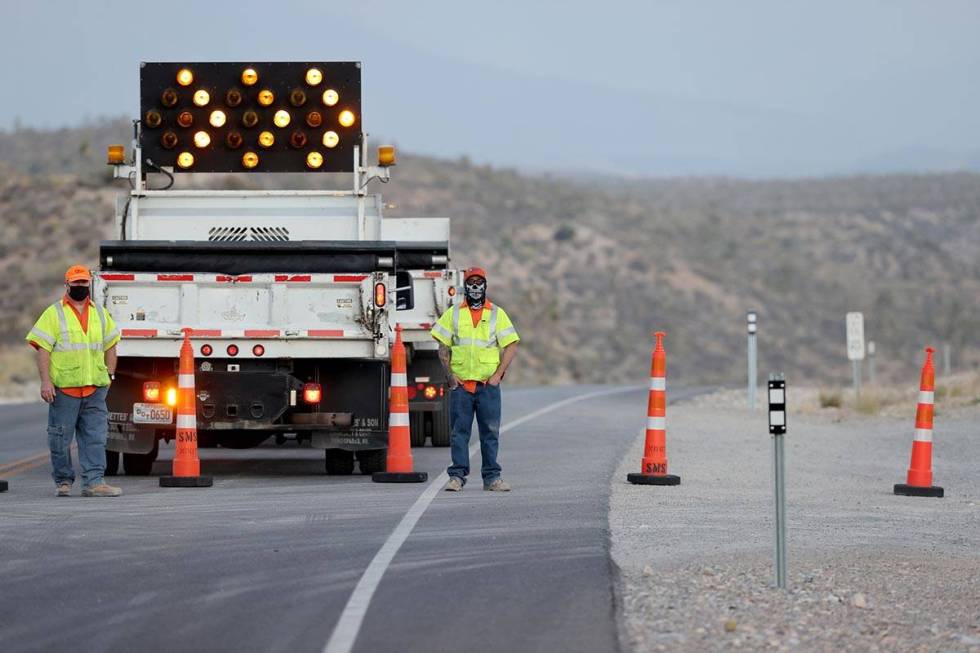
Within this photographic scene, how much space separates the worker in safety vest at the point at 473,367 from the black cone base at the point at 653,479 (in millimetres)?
1317

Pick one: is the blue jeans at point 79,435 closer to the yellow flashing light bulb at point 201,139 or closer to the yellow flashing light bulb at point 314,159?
the yellow flashing light bulb at point 201,139

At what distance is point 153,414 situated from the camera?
16.3 meters

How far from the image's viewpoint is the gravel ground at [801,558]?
9078mm

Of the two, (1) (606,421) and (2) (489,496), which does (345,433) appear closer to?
(2) (489,496)

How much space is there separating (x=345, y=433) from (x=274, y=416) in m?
0.74

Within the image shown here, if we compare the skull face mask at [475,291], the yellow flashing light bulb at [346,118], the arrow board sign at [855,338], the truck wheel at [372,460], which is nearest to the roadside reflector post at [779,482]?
the skull face mask at [475,291]

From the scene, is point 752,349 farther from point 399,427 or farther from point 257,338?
point 257,338

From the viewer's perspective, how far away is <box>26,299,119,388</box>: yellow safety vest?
594 inches

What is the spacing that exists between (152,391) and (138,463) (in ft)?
3.98

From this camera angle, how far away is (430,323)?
19578 mm

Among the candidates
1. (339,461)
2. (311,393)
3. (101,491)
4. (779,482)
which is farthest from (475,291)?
(779,482)

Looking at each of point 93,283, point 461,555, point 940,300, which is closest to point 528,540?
point 461,555

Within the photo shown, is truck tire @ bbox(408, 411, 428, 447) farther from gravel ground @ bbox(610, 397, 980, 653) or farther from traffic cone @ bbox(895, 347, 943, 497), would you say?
traffic cone @ bbox(895, 347, 943, 497)

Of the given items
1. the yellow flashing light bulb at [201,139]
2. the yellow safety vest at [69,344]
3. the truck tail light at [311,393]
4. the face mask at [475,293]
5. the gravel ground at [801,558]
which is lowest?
the gravel ground at [801,558]
